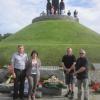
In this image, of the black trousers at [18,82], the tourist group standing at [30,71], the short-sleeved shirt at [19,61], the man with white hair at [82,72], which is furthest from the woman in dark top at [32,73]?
the man with white hair at [82,72]

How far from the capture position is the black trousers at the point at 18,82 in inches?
532

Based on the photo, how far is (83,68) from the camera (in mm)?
13445

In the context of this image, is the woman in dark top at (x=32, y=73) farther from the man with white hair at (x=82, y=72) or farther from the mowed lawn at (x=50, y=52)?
the mowed lawn at (x=50, y=52)

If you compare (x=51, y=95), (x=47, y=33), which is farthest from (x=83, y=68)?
(x=47, y=33)

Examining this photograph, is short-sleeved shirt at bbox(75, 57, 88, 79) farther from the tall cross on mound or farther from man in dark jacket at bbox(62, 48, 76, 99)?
the tall cross on mound

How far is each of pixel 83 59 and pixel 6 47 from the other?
31.7 meters

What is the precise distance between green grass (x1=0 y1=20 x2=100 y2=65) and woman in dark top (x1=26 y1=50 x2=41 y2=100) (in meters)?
26.7

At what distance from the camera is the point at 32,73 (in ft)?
44.0

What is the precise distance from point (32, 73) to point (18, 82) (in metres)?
0.63

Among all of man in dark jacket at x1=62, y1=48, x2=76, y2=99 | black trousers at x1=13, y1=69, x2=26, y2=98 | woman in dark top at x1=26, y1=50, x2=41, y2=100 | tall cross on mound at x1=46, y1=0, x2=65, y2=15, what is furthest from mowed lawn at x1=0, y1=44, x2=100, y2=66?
woman in dark top at x1=26, y1=50, x2=41, y2=100

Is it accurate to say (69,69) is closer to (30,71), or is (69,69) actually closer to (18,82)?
(30,71)

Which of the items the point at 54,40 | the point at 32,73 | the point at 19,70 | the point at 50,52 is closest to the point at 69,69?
the point at 32,73

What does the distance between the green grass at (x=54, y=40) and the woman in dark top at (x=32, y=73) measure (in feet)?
87.6

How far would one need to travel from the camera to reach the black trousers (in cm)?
1352
